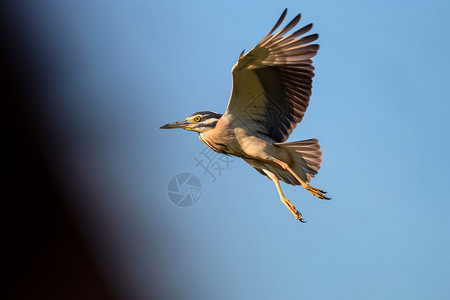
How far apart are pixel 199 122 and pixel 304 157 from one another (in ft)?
2.77

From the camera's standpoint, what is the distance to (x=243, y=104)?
353 cm

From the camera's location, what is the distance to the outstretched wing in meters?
3.35

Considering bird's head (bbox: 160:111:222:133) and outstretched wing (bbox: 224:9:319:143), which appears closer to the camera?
outstretched wing (bbox: 224:9:319:143)

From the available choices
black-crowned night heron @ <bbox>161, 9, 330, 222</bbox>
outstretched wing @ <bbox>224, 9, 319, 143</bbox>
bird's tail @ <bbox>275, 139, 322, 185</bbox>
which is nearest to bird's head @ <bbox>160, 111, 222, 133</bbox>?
black-crowned night heron @ <bbox>161, 9, 330, 222</bbox>

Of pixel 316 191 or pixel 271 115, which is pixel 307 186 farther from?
pixel 271 115

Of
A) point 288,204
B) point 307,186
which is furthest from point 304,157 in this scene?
point 288,204

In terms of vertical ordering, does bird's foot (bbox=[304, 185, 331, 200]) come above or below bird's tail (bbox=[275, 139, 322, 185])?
below

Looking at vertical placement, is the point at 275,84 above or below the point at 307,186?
above

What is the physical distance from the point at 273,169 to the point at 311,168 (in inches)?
11.6

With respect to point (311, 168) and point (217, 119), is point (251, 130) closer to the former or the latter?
point (217, 119)

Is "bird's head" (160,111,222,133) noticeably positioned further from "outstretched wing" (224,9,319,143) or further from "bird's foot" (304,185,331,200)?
"bird's foot" (304,185,331,200)

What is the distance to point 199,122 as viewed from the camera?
3.54 m

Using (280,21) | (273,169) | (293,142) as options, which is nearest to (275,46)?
(280,21)

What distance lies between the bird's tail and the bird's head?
52 centimetres
